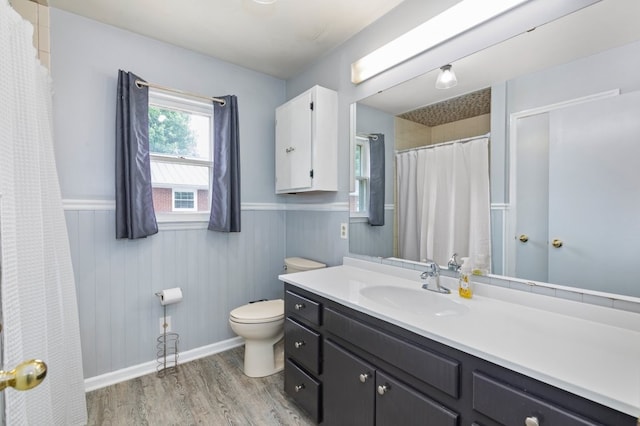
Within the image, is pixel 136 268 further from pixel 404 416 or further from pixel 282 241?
pixel 404 416

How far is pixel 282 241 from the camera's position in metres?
2.88

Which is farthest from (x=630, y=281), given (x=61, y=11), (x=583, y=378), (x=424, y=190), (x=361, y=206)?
(x=61, y=11)

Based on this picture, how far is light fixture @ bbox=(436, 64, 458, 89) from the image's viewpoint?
1546 millimetres

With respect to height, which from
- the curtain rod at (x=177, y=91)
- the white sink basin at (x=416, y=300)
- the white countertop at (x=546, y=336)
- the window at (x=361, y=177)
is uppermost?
the curtain rod at (x=177, y=91)

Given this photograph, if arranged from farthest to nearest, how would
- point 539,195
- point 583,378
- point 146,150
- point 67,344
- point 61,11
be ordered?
point 146,150
point 61,11
point 67,344
point 539,195
point 583,378

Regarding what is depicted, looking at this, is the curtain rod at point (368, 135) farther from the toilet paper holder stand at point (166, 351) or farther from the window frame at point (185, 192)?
the toilet paper holder stand at point (166, 351)

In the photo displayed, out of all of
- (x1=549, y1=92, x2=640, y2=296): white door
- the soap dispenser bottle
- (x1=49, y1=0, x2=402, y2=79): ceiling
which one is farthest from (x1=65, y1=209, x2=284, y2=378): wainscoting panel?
(x1=549, y1=92, x2=640, y2=296): white door

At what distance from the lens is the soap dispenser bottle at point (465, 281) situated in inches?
53.7

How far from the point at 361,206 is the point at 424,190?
0.49 meters

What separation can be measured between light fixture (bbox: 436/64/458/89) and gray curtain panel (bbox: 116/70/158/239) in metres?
1.94

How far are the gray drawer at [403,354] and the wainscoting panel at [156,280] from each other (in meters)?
1.41

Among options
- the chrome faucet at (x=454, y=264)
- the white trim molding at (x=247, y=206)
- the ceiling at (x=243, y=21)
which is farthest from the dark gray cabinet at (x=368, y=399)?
the ceiling at (x=243, y=21)

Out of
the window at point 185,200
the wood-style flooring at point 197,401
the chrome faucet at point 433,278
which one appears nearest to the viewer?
the chrome faucet at point 433,278

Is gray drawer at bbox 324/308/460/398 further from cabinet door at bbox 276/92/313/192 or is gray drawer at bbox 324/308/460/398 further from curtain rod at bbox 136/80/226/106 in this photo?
curtain rod at bbox 136/80/226/106
